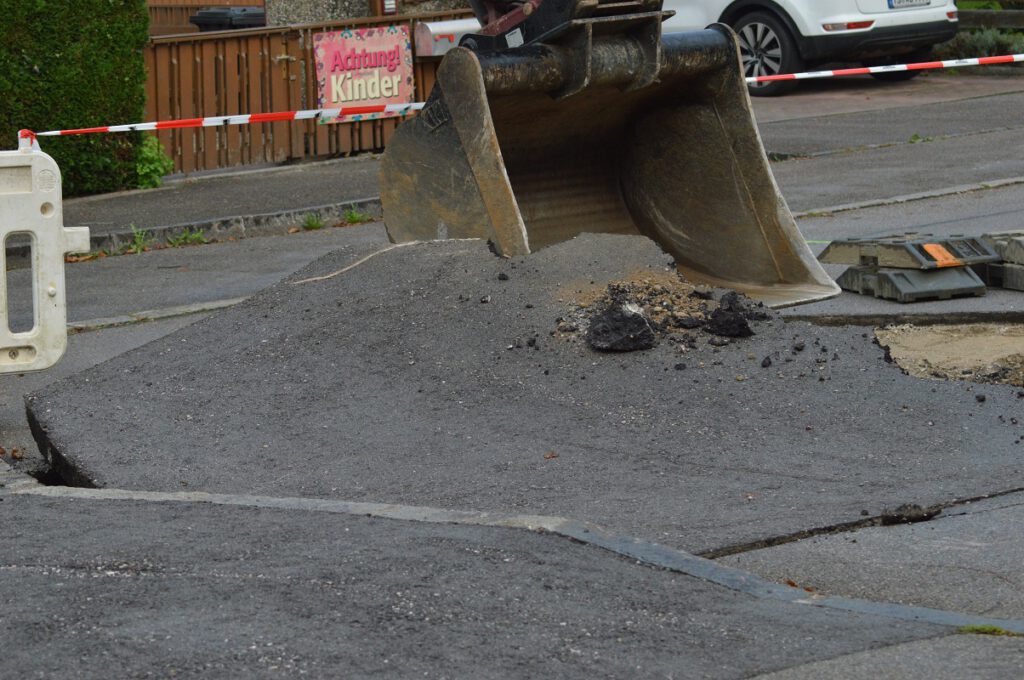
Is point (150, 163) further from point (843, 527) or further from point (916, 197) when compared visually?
point (843, 527)

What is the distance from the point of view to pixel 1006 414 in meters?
6.82

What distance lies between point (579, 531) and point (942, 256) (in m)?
4.85

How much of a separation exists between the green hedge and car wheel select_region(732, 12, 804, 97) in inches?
323

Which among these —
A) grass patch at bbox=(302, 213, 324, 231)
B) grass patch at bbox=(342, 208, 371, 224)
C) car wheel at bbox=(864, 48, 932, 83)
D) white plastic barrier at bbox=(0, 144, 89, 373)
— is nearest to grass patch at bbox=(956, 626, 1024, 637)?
white plastic barrier at bbox=(0, 144, 89, 373)

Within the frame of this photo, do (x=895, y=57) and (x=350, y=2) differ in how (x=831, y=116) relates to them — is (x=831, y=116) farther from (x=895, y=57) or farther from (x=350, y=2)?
(x=350, y=2)

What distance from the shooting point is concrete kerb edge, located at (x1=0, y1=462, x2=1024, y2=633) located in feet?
15.8

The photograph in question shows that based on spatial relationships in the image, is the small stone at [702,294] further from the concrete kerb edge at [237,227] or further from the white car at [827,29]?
the white car at [827,29]

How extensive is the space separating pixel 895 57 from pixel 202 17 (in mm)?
10016

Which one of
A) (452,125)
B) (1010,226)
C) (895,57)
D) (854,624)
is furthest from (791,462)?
(895,57)

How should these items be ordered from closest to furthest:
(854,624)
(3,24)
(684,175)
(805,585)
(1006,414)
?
1. (854,624)
2. (805,585)
3. (1006,414)
4. (684,175)
5. (3,24)

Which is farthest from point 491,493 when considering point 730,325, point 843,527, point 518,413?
point 730,325

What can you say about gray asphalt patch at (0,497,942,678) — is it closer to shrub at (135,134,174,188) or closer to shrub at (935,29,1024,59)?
shrub at (135,134,174,188)

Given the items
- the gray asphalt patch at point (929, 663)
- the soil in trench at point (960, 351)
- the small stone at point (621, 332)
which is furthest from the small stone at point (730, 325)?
the gray asphalt patch at point (929, 663)

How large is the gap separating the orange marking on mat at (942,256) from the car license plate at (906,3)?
11.1 m
